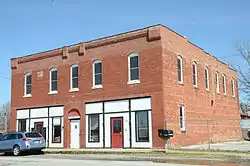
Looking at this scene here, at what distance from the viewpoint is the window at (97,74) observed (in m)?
28.6

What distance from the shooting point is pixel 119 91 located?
27.0 m

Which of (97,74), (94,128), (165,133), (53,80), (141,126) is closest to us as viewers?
(165,133)

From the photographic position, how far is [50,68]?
32344mm

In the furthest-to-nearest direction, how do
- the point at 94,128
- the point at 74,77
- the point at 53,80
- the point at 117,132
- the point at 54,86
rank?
the point at 53,80
the point at 54,86
the point at 74,77
the point at 94,128
the point at 117,132

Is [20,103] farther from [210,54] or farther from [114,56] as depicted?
[210,54]

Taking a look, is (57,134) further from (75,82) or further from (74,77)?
(74,77)

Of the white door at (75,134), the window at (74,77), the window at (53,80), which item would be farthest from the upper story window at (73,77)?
the white door at (75,134)

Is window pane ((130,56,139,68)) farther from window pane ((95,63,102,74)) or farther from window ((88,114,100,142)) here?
window ((88,114,100,142))

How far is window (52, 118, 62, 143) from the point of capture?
3094 cm

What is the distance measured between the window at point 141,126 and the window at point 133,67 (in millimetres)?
2499

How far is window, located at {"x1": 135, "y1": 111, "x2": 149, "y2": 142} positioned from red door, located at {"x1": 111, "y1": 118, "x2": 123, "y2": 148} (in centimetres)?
147

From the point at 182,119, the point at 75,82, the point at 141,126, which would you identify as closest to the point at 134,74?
the point at 141,126

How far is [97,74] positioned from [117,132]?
5035 mm

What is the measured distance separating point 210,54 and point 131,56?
441 inches
